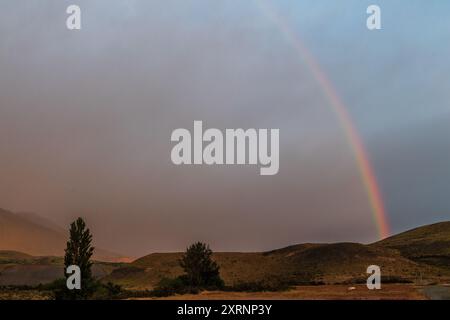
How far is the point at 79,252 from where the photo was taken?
45438 millimetres

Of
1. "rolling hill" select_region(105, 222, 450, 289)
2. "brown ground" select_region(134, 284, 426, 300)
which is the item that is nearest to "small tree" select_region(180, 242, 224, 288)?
"brown ground" select_region(134, 284, 426, 300)

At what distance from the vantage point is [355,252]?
103m

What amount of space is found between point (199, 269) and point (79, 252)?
14.8 metres

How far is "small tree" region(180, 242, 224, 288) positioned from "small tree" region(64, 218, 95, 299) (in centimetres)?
1281

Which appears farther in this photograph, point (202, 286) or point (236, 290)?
point (202, 286)

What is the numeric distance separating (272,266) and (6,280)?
49405 millimetres

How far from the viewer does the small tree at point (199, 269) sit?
55.8 meters

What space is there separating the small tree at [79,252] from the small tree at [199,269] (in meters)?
12.8

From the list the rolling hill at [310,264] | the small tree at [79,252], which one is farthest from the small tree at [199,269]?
the rolling hill at [310,264]

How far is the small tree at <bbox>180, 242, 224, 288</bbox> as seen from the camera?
5578 cm

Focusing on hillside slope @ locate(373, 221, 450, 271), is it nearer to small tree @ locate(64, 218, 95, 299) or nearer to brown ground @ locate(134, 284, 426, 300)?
brown ground @ locate(134, 284, 426, 300)

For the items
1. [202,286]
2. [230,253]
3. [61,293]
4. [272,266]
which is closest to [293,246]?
[230,253]

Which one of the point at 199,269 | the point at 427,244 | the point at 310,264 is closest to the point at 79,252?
the point at 199,269
